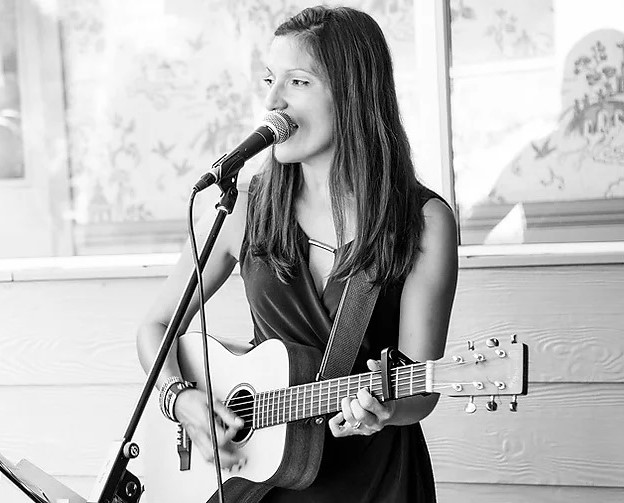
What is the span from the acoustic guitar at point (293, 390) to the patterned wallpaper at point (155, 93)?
0.90 meters

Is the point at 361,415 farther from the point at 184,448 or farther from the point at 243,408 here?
the point at 184,448

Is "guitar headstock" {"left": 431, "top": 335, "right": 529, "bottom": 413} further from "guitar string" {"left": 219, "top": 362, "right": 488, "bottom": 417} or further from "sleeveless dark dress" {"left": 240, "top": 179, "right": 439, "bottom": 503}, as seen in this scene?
"sleeveless dark dress" {"left": 240, "top": 179, "right": 439, "bottom": 503}

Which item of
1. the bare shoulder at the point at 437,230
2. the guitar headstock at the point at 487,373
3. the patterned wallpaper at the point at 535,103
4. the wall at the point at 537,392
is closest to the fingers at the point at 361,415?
the guitar headstock at the point at 487,373

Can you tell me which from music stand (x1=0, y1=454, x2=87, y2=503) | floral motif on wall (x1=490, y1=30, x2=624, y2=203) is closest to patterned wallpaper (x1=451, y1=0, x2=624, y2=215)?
floral motif on wall (x1=490, y1=30, x2=624, y2=203)

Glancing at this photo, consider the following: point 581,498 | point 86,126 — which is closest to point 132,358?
point 86,126

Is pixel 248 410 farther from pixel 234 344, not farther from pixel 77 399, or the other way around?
pixel 77 399

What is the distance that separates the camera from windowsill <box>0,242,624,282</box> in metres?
2.39

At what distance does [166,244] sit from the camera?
2854 mm

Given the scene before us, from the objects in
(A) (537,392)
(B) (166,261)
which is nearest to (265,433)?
(A) (537,392)

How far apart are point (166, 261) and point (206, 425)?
976 millimetres

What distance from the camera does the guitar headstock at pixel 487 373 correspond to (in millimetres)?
1467

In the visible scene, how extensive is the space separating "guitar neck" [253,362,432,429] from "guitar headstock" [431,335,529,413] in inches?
1.7

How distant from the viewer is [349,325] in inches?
71.2

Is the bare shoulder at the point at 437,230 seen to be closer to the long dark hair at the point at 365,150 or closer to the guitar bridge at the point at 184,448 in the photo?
the long dark hair at the point at 365,150
